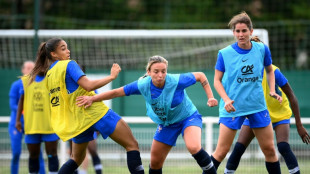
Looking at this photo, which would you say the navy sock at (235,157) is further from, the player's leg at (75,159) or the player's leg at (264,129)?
the player's leg at (75,159)

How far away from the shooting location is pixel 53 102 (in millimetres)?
6637

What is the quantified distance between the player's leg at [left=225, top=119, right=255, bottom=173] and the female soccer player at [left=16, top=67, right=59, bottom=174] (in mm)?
2554

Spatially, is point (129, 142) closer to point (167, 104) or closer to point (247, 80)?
point (167, 104)

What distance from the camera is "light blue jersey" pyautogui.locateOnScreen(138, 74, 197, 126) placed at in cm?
652

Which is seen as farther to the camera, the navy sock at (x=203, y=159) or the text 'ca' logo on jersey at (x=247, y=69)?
the text 'ca' logo on jersey at (x=247, y=69)

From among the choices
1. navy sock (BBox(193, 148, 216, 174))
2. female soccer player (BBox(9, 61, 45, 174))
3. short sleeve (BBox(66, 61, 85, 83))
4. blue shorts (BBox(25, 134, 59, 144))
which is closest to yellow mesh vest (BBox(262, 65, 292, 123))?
navy sock (BBox(193, 148, 216, 174))

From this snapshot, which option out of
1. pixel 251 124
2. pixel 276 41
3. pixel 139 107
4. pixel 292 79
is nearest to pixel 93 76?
pixel 139 107

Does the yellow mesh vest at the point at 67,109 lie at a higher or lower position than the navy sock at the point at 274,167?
higher

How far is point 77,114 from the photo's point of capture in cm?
645

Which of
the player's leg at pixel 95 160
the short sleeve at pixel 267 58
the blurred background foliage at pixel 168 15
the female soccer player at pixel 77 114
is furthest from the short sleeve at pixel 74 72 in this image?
the blurred background foliage at pixel 168 15

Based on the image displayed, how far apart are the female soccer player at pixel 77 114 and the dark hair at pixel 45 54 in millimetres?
12

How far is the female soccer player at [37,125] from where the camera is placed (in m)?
8.17

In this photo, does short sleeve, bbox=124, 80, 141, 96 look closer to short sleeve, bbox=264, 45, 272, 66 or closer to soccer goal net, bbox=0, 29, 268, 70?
short sleeve, bbox=264, 45, 272, 66

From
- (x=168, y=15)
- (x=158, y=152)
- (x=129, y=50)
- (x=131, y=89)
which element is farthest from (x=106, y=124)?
(x=168, y=15)
